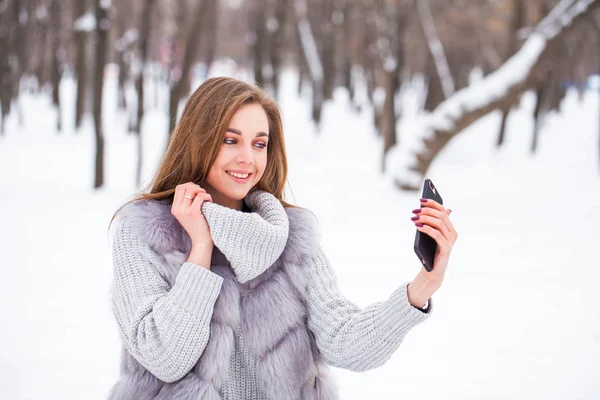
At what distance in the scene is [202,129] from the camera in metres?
1.80

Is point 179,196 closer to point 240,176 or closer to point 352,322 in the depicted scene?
point 240,176

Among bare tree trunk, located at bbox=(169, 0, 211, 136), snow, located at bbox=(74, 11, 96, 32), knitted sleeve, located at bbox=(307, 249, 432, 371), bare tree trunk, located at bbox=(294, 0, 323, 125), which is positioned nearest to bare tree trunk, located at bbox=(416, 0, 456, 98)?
bare tree trunk, located at bbox=(294, 0, 323, 125)

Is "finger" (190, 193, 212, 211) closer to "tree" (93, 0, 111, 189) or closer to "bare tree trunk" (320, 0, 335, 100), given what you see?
"tree" (93, 0, 111, 189)

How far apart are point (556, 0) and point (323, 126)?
26.1ft

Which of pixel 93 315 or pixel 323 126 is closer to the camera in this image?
pixel 93 315

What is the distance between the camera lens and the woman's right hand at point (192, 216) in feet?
5.45

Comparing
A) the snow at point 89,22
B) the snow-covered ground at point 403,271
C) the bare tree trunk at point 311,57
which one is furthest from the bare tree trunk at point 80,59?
the bare tree trunk at point 311,57

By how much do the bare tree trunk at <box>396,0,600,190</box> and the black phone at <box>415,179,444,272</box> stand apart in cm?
695

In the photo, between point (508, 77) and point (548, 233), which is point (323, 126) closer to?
point (508, 77)

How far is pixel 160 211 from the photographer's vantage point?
1.79 meters

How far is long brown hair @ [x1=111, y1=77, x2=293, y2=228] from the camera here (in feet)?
5.85

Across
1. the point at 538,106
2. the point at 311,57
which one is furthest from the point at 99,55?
the point at 311,57

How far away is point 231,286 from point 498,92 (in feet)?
24.2

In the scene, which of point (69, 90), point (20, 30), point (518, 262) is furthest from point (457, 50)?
point (69, 90)
